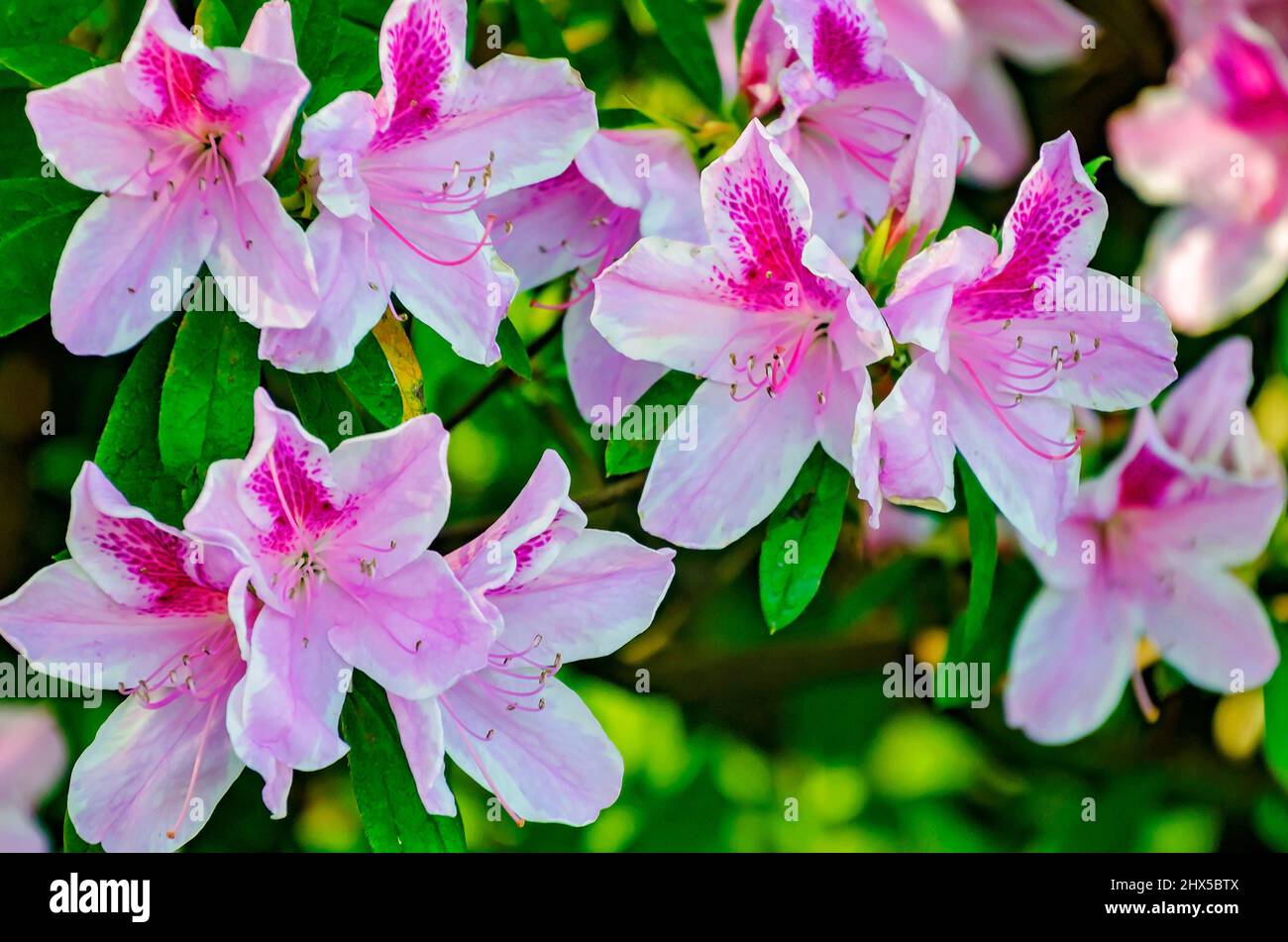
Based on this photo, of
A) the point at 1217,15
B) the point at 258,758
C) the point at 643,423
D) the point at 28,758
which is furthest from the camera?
the point at 1217,15

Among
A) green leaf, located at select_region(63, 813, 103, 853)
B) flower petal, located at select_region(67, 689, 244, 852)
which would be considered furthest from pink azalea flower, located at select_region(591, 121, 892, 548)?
green leaf, located at select_region(63, 813, 103, 853)

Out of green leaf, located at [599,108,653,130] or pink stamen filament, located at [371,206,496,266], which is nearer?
pink stamen filament, located at [371,206,496,266]

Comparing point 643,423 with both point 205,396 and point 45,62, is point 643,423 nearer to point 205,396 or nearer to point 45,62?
point 205,396

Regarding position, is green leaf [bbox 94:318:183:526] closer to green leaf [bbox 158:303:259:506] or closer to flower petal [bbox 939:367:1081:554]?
green leaf [bbox 158:303:259:506]

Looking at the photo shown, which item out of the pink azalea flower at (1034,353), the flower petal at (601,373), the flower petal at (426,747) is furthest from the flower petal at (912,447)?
the flower petal at (426,747)

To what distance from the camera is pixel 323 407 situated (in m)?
1.03

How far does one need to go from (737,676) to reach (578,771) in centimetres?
86

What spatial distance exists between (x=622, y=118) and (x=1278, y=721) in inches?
34.5

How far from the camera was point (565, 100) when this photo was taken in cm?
103

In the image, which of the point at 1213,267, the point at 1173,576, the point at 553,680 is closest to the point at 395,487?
the point at 553,680

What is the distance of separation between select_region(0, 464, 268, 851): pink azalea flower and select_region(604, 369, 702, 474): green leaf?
278 mm

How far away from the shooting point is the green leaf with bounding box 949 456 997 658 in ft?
3.76
